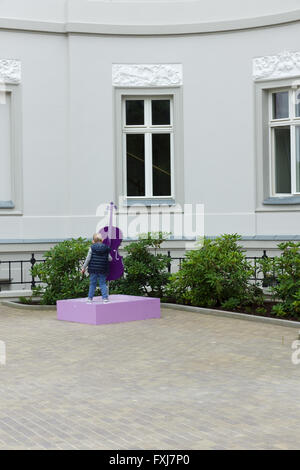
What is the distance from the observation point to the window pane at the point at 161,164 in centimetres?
1639

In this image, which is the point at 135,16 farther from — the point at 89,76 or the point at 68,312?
the point at 68,312

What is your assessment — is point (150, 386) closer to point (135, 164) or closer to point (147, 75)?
point (135, 164)

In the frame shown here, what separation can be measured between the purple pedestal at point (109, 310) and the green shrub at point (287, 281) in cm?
198

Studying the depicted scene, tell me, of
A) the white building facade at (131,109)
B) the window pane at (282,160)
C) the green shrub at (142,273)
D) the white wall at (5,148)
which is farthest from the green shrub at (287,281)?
the white wall at (5,148)

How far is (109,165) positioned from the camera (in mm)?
16031

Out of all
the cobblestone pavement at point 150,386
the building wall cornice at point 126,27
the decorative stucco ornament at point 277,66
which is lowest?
the cobblestone pavement at point 150,386

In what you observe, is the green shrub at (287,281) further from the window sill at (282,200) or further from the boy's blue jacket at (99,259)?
the window sill at (282,200)

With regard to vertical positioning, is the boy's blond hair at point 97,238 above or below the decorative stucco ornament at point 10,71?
below

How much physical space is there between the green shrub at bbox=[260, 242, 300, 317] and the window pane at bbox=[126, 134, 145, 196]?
4.96m

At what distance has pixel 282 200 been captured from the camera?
49.7 feet

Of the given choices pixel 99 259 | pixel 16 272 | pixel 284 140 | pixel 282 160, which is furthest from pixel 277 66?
pixel 16 272

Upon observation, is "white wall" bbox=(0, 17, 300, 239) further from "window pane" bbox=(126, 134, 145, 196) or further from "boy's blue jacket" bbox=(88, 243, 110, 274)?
"boy's blue jacket" bbox=(88, 243, 110, 274)

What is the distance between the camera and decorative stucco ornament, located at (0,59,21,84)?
51.0 ft

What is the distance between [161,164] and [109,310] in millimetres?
5529
